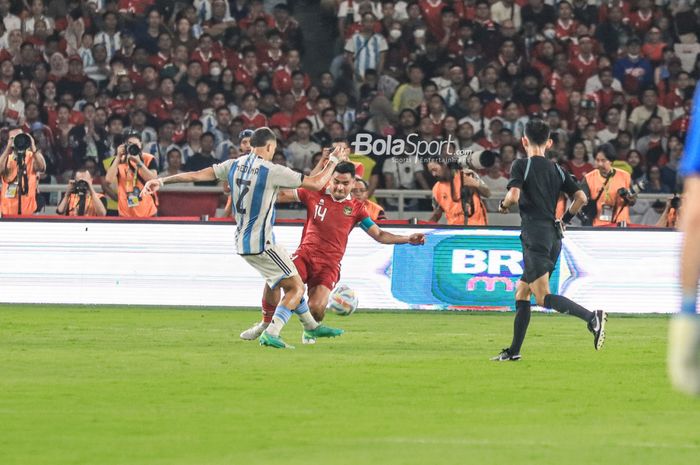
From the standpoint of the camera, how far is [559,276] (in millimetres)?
18516

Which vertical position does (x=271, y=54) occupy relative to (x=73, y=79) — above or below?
above

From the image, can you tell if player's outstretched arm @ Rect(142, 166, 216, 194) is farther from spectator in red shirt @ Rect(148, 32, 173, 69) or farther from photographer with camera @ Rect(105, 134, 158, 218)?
spectator in red shirt @ Rect(148, 32, 173, 69)

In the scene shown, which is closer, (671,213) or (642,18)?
(671,213)

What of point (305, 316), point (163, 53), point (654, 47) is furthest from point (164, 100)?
point (305, 316)

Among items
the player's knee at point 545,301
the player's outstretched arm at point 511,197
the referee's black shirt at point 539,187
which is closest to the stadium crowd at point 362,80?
the referee's black shirt at point 539,187

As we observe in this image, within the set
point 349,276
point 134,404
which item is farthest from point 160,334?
point 134,404

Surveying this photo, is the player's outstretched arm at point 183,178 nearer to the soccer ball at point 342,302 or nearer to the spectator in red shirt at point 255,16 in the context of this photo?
the soccer ball at point 342,302

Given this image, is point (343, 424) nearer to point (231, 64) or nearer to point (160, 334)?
point (160, 334)

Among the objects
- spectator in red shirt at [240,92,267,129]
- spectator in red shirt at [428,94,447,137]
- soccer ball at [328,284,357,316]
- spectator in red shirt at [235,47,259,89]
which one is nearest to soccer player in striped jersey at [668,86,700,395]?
soccer ball at [328,284,357,316]

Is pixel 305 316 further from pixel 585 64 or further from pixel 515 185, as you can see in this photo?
pixel 585 64

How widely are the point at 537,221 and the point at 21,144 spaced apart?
9704mm

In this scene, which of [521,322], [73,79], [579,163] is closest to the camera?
[521,322]

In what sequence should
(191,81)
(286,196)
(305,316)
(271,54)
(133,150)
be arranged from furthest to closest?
(271,54), (191,81), (133,150), (286,196), (305,316)

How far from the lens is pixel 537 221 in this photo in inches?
492
